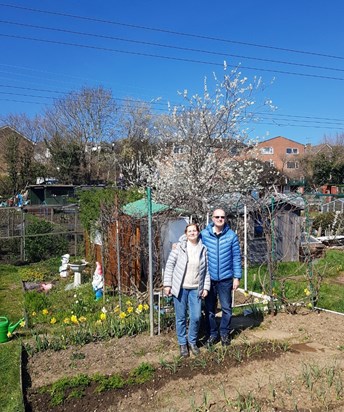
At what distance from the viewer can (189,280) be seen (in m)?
4.44

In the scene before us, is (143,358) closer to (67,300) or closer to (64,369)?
(64,369)

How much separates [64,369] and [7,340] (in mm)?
1630

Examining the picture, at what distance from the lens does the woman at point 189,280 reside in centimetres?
444

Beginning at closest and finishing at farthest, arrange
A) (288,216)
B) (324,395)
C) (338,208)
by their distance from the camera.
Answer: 1. (324,395)
2. (288,216)
3. (338,208)

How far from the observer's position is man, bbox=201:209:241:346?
183 inches

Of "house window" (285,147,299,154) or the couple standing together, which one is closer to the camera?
the couple standing together

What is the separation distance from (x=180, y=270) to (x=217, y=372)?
1.12m

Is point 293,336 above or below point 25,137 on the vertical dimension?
below

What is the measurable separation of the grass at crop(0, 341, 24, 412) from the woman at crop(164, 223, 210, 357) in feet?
5.69

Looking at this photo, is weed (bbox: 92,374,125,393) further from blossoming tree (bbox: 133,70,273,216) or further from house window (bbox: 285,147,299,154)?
house window (bbox: 285,147,299,154)

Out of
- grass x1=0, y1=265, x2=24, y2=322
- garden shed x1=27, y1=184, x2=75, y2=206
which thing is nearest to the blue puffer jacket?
grass x1=0, y1=265, x2=24, y2=322

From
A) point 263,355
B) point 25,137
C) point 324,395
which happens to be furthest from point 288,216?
point 25,137

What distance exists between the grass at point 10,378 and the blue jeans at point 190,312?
174 centimetres

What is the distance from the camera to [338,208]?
20.1 meters
